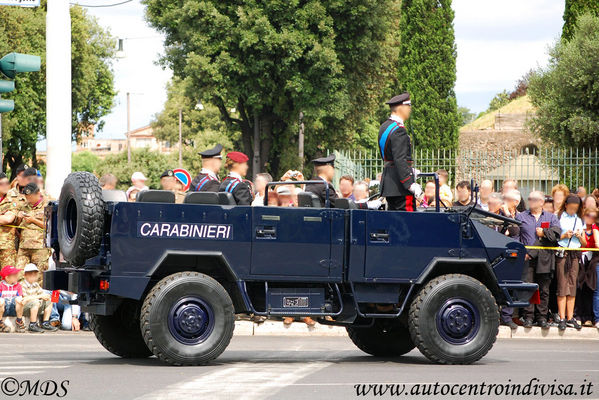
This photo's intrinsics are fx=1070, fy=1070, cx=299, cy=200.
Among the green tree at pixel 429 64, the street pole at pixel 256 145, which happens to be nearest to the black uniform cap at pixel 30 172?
the street pole at pixel 256 145

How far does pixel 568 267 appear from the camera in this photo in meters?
16.4

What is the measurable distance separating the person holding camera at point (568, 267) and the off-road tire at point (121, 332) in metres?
7.43

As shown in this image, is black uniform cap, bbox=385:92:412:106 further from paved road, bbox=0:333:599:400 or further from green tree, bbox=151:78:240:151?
green tree, bbox=151:78:240:151

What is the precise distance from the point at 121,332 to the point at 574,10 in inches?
1154

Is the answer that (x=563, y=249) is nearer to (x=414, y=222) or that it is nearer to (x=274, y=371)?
(x=414, y=222)

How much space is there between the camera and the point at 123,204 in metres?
10.2

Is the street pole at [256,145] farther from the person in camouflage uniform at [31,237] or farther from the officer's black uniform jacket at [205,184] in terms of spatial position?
the officer's black uniform jacket at [205,184]

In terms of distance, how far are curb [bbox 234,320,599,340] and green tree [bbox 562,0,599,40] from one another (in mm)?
22903

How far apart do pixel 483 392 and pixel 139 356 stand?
4.12 meters

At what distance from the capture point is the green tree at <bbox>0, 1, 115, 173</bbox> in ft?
185

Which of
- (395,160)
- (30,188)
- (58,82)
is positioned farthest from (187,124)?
(395,160)

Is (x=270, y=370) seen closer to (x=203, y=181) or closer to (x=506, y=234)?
(x=203, y=181)

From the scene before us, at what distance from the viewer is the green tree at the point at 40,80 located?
5647cm

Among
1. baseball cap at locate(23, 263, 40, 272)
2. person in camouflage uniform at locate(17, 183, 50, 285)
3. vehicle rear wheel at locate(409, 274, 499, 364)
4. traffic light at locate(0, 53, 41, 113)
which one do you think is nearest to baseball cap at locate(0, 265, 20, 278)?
baseball cap at locate(23, 263, 40, 272)
